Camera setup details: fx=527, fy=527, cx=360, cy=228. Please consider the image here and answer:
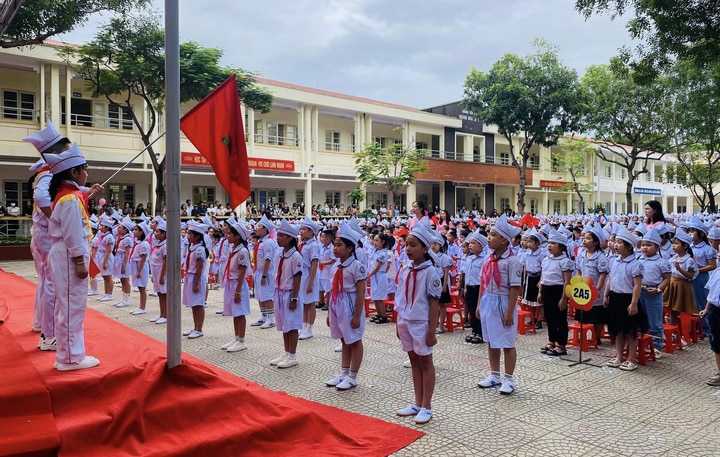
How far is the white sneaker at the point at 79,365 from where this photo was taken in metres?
4.26

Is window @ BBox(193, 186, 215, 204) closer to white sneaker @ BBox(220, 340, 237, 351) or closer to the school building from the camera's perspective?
the school building

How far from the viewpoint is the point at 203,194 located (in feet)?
91.9

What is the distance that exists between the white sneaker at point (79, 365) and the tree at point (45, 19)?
14.2 m

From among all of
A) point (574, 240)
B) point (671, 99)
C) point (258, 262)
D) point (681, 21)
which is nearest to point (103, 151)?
point (258, 262)

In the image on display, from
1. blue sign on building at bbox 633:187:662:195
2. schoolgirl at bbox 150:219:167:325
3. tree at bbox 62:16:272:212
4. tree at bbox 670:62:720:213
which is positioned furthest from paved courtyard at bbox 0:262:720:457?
blue sign on building at bbox 633:187:662:195

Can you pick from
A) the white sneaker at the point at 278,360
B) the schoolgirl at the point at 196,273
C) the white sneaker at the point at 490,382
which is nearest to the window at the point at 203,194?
the schoolgirl at the point at 196,273

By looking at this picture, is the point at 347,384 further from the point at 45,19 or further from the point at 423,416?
the point at 45,19

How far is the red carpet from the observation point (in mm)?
3582

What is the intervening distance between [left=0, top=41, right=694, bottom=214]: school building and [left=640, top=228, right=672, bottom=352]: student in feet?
60.9

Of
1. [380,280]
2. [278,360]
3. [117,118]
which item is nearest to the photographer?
[278,360]

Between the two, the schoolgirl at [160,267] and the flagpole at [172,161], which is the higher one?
the flagpole at [172,161]

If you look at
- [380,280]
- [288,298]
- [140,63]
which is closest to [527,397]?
[288,298]

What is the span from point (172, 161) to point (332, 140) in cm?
2894

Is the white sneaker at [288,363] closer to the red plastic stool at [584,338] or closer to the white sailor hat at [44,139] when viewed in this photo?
the white sailor hat at [44,139]
